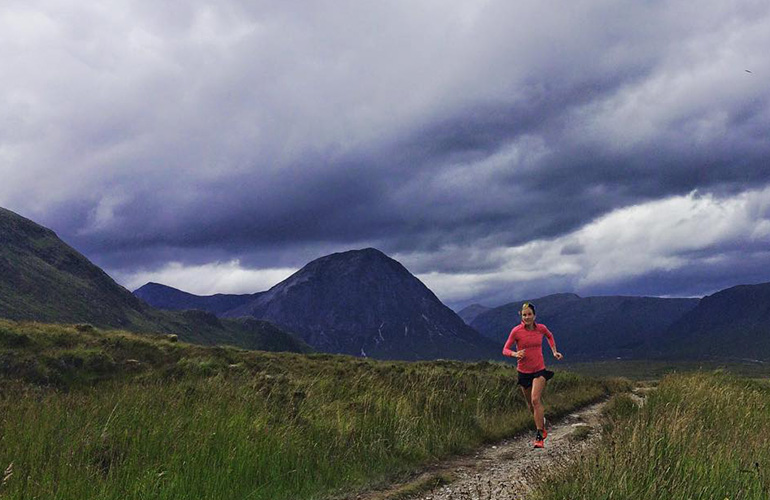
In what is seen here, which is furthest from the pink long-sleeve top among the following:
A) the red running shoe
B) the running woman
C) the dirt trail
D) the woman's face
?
the dirt trail

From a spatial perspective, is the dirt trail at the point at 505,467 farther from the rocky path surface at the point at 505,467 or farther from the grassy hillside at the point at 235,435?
the grassy hillside at the point at 235,435

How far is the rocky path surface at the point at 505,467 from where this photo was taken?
6.84 meters

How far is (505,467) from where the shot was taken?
9359 millimetres

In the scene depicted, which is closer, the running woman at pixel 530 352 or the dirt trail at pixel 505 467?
the dirt trail at pixel 505 467

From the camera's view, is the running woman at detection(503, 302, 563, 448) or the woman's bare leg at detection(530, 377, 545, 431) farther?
the running woman at detection(503, 302, 563, 448)

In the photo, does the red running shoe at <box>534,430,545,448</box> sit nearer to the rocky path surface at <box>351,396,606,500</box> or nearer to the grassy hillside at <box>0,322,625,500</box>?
the rocky path surface at <box>351,396,606,500</box>

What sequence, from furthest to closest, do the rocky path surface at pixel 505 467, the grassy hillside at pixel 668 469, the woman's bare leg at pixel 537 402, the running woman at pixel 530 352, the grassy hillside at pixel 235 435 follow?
1. the running woman at pixel 530 352
2. the woman's bare leg at pixel 537 402
3. the rocky path surface at pixel 505 467
4. the grassy hillside at pixel 235 435
5. the grassy hillside at pixel 668 469

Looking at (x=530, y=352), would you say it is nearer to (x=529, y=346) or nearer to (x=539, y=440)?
(x=529, y=346)

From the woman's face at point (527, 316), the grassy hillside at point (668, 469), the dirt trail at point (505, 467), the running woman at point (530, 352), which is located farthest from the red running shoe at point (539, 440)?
the grassy hillside at point (668, 469)

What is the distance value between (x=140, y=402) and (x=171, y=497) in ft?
11.2

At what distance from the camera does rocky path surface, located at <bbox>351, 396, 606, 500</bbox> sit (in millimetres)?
6838

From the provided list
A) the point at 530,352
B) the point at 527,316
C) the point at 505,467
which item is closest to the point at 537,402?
the point at 530,352

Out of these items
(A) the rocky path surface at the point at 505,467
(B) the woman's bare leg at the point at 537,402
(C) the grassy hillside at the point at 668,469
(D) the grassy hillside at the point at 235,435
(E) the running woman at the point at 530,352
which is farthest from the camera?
(E) the running woman at the point at 530,352

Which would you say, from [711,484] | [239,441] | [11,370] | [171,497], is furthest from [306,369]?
[711,484]
